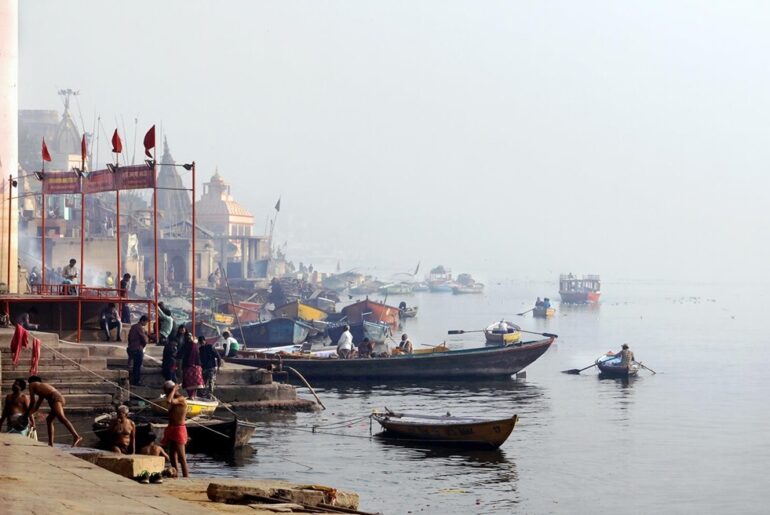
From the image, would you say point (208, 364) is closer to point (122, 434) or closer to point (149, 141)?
point (149, 141)

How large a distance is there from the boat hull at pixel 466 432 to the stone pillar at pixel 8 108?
1514 centimetres

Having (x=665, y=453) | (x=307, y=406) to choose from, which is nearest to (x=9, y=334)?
(x=307, y=406)

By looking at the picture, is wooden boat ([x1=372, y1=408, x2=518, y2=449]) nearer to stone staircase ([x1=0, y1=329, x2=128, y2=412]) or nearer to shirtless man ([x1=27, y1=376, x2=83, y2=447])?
stone staircase ([x1=0, y1=329, x2=128, y2=412])

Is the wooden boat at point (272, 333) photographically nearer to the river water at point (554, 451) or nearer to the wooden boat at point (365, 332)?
the wooden boat at point (365, 332)

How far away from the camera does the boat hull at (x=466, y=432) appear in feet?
82.6

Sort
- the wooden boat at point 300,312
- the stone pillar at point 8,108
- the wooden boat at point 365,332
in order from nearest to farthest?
the stone pillar at point 8,108
the wooden boat at point 365,332
the wooden boat at point 300,312

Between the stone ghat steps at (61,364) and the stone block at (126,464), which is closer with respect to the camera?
the stone block at (126,464)

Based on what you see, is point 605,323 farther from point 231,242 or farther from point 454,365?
point 454,365

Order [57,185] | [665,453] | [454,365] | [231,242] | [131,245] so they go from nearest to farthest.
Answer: [665,453], [57,185], [454,365], [131,245], [231,242]

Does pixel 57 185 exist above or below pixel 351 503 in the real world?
above

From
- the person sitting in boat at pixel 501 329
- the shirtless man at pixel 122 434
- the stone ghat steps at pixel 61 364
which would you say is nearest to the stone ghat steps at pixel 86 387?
the stone ghat steps at pixel 61 364

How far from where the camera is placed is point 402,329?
3440 inches

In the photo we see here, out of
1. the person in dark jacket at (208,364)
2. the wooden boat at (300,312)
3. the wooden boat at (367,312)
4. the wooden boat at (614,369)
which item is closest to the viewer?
the person in dark jacket at (208,364)

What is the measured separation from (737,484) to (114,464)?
44.0 ft
